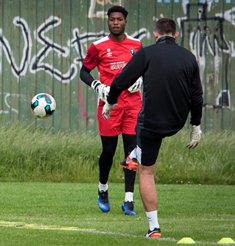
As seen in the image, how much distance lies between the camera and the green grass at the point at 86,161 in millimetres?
18922

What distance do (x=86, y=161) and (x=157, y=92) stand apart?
26.8 feet

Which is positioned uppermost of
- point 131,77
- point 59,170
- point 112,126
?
point 131,77

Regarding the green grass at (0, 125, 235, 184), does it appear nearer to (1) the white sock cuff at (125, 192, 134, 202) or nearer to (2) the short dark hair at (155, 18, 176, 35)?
(1) the white sock cuff at (125, 192, 134, 202)

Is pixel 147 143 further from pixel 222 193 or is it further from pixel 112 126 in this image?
pixel 222 193

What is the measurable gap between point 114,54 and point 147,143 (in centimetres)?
317

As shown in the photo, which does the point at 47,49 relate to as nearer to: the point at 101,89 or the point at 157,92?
the point at 101,89

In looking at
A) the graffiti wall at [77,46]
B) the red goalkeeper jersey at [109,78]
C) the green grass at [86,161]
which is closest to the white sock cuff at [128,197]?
the red goalkeeper jersey at [109,78]

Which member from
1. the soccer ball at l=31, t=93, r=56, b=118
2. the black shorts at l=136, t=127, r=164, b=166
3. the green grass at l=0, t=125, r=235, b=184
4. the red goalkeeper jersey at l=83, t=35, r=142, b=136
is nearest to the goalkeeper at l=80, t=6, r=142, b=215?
the red goalkeeper jersey at l=83, t=35, r=142, b=136

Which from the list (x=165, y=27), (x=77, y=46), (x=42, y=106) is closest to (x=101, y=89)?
(x=42, y=106)

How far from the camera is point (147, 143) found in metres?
11.2

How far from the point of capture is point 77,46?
70.4ft

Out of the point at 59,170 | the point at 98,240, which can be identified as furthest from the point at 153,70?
the point at 59,170

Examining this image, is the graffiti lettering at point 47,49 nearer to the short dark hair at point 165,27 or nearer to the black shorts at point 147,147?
the short dark hair at point 165,27

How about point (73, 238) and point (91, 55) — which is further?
point (91, 55)
